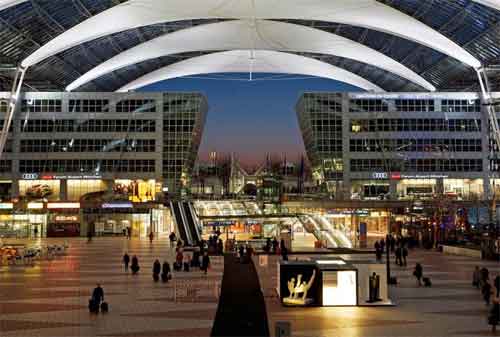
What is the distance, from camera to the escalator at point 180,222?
48.7 m

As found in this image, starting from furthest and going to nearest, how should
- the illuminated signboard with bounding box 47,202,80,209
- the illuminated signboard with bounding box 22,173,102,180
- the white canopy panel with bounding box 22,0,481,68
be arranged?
1. the illuminated signboard with bounding box 22,173,102,180
2. the illuminated signboard with bounding box 47,202,80,209
3. the white canopy panel with bounding box 22,0,481,68

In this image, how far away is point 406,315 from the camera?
1775 cm

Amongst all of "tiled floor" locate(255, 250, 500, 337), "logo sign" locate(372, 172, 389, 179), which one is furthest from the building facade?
"tiled floor" locate(255, 250, 500, 337)

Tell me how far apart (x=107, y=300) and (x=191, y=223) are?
106 feet

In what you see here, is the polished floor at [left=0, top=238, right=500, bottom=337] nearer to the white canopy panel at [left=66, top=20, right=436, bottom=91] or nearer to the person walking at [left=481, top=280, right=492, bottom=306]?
the person walking at [left=481, top=280, right=492, bottom=306]

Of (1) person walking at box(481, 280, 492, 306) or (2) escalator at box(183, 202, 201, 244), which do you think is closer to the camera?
(1) person walking at box(481, 280, 492, 306)

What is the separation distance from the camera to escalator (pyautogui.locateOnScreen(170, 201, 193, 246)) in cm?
4866

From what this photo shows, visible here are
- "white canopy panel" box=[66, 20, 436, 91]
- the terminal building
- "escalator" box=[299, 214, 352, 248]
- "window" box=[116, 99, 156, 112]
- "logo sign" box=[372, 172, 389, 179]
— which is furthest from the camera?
"logo sign" box=[372, 172, 389, 179]

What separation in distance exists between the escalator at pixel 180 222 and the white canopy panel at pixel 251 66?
86.4ft

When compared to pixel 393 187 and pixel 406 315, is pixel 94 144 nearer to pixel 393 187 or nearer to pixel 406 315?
pixel 393 187

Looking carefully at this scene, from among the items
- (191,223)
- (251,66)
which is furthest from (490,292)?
(251,66)

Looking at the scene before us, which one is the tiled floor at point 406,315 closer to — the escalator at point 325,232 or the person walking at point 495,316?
the person walking at point 495,316

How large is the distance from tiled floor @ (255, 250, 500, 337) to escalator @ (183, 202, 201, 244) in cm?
2439

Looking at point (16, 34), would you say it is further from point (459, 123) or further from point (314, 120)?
point (459, 123)
